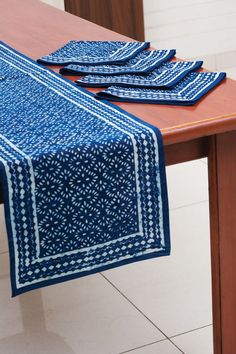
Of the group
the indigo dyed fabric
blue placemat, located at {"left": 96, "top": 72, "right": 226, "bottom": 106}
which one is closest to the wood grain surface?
blue placemat, located at {"left": 96, "top": 72, "right": 226, "bottom": 106}

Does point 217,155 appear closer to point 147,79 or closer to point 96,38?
point 147,79

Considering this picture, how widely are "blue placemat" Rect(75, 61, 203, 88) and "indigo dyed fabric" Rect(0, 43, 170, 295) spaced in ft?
0.62

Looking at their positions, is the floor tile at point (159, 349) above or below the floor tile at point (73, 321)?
above

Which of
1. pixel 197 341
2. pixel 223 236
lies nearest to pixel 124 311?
pixel 197 341

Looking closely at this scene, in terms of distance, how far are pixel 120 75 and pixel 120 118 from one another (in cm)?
33

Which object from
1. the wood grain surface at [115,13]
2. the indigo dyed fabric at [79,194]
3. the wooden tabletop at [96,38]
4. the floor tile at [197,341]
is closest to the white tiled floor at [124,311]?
the floor tile at [197,341]

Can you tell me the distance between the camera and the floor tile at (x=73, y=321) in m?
2.62

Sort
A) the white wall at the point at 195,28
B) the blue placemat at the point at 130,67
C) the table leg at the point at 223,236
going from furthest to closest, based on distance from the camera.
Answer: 1. the white wall at the point at 195,28
2. the blue placemat at the point at 130,67
3. the table leg at the point at 223,236

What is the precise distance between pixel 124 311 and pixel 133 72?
2.91ft

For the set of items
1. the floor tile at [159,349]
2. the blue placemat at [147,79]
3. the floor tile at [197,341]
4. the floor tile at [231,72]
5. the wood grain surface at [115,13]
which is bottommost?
the floor tile at [231,72]

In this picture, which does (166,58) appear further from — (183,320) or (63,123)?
(183,320)

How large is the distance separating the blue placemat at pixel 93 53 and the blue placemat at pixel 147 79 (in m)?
0.14

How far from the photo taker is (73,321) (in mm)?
2758

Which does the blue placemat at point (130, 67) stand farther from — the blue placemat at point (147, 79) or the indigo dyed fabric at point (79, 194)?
the indigo dyed fabric at point (79, 194)
